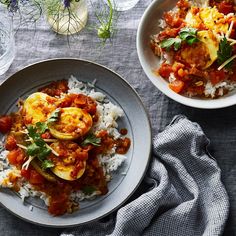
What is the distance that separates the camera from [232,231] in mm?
3080

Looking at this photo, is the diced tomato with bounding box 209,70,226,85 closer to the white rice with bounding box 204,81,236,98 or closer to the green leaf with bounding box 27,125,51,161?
the white rice with bounding box 204,81,236,98

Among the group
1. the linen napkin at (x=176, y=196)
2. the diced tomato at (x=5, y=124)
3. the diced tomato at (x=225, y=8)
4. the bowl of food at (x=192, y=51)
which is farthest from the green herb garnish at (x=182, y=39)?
the diced tomato at (x=5, y=124)

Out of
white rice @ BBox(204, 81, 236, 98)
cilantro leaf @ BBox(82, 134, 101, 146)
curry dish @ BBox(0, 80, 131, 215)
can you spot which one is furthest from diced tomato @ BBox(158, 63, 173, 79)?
cilantro leaf @ BBox(82, 134, 101, 146)

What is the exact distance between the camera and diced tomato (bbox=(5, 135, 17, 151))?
312 cm

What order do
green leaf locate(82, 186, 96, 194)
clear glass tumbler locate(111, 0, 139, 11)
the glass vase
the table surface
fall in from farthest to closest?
1. clear glass tumbler locate(111, 0, 139, 11)
2. the glass vase
3. the table surface
4. green leaf locate(82, 186, 96, 194)

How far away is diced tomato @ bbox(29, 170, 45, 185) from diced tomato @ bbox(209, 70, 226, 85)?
1.02m

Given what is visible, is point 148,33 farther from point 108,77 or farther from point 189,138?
point 189,138

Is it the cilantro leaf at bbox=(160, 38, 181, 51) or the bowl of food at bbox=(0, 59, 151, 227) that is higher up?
the cilantro leaf at bbox=(160, 38, 181, 51)

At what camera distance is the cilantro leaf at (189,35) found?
308cm

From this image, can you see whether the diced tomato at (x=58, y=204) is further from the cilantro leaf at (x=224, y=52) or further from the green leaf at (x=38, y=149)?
the cilantro leaf at (x=224, y=52)

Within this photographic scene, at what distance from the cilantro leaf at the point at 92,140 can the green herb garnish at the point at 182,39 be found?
0.60 metres

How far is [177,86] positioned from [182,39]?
25 centimetres

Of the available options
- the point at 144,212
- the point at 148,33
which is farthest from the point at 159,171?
the point at 148,33

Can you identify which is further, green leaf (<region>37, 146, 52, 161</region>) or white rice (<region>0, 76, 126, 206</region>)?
white rice (<region>0, 76, 126, 206</region>)
